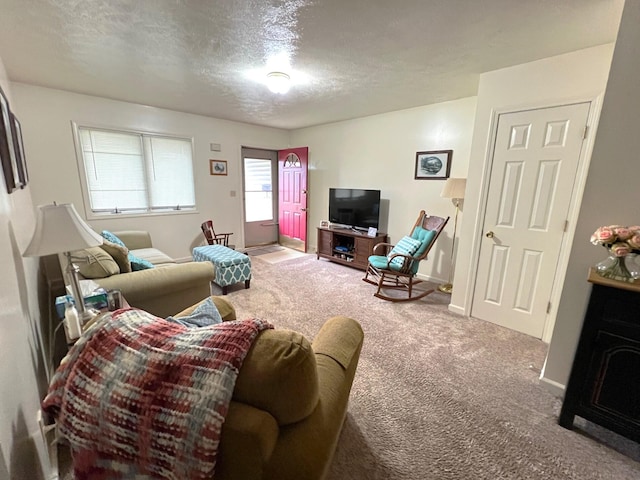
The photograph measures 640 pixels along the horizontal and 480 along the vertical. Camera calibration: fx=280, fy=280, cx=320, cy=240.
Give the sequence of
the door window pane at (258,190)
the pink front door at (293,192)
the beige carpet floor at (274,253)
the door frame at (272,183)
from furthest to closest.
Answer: the door window pane at (258,190), the pink front door at (293,192), the door frame at (272,183), the beige carpet floor at (274,253)

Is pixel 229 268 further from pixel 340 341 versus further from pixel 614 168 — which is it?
pixel 614 168

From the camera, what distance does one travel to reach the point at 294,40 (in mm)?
2031

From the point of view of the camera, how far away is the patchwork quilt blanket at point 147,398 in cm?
72

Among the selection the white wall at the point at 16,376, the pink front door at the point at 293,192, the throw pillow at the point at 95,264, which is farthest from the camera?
the pink front door at the point at 293,192

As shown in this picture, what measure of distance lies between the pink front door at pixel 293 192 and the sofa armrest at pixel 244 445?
15.5ft

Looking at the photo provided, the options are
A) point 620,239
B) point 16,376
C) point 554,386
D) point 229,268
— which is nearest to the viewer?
point 16,376

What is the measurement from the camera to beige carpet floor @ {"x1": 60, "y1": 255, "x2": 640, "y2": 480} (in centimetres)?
142

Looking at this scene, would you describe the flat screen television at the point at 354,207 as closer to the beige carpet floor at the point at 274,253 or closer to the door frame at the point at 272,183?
the beige carpet floor at the point at 274,253

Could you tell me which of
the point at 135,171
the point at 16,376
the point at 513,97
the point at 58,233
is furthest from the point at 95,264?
the point at 513,97

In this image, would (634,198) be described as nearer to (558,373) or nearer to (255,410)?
(558,373)

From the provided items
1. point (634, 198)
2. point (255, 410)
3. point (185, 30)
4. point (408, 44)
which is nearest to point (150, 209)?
point (185, 30)

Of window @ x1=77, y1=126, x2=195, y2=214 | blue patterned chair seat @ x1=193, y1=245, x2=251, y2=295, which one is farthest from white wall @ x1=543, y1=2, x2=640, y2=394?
window @ x1=77, y1=126, x2=195, y2=214

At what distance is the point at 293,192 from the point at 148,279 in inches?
145

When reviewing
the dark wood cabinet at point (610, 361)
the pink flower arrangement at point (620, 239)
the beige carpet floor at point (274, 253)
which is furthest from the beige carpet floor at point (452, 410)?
the beige carpet floor at point (274, 253)
